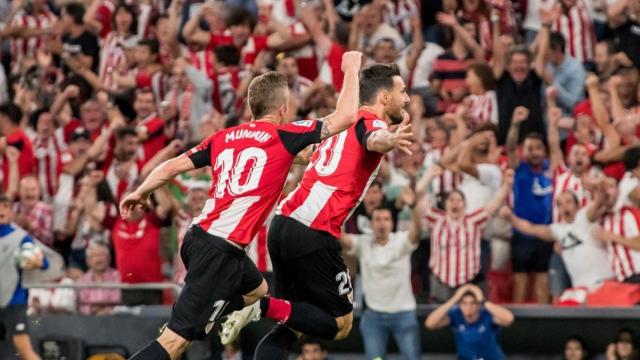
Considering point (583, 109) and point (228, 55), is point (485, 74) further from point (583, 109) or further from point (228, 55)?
point (228, 55)

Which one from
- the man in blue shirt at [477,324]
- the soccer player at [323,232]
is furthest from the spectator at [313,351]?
the soccer player at [323,232]

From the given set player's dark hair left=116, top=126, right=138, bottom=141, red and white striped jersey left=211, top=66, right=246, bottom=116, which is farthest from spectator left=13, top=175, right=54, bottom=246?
red and white striped jersey left=211, top=66, right=246, bottom=116

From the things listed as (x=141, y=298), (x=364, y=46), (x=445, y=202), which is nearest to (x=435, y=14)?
(x=364, y=46)

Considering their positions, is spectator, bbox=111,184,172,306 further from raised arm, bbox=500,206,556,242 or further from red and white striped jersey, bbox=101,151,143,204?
raised arm, bbox=500,206,556,242

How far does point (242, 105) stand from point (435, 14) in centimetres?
308

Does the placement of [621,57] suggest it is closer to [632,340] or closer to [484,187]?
[484,187]

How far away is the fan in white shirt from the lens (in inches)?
533

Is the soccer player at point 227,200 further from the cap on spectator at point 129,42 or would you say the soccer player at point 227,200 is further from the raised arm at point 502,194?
the cap on spectator at point 129,42

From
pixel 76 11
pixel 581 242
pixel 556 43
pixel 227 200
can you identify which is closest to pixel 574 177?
pixel 581 242

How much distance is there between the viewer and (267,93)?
9.59 m

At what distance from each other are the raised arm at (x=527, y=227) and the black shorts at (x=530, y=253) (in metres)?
0.12

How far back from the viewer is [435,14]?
1803cm

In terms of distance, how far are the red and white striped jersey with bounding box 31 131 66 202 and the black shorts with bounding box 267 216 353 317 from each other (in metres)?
7.47

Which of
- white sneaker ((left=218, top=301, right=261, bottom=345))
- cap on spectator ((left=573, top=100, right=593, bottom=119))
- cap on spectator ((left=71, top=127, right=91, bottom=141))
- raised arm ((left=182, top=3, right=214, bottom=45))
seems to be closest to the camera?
white sneaker ((left=218, top=301, right=261, bottom=345))
